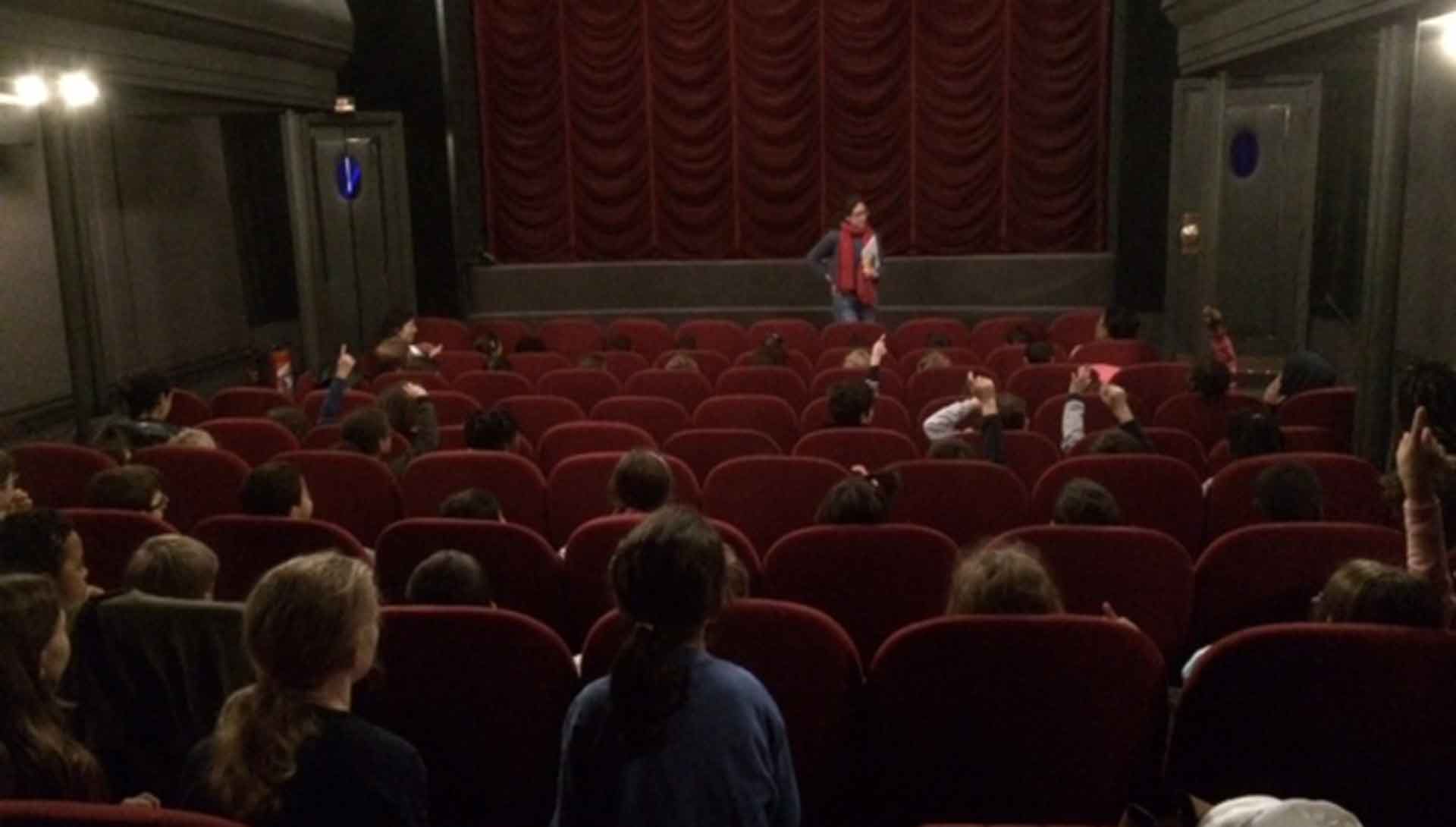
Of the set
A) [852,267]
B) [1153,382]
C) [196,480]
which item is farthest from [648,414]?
[852,267]

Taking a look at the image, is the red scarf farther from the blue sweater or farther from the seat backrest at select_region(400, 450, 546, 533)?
the blue sweater

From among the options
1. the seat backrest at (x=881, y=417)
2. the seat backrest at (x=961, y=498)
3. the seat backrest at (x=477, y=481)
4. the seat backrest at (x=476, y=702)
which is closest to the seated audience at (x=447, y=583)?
the seat backrest at (x=476, y=702)

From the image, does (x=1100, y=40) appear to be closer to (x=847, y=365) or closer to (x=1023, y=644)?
(x=847, y=365)

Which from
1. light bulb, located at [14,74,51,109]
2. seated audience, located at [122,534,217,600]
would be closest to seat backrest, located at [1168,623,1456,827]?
seated audience, located at [122,534,217,600]

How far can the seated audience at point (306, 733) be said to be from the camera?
6.23 ft

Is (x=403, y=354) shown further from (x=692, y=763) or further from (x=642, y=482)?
(x=692, y=763)

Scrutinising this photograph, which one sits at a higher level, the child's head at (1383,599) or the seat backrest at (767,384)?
the child's head at (1383,599)

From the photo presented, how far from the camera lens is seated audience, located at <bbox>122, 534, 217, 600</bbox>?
109 inches

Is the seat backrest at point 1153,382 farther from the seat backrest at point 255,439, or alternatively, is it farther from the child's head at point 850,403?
the seat backrest at point 255,439

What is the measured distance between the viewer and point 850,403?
551 centimetres

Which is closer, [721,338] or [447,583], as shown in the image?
[447,583]

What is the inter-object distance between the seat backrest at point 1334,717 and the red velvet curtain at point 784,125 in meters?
10.5

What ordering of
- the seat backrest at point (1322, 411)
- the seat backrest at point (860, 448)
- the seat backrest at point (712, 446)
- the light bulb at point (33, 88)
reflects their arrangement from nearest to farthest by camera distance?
the seat backrest at point (860, 448), the seat backrest at point (712, 446), the seat backrest at point (1322, 411), the light bulb at point (33, 88)

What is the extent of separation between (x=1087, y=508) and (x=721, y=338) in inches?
264
